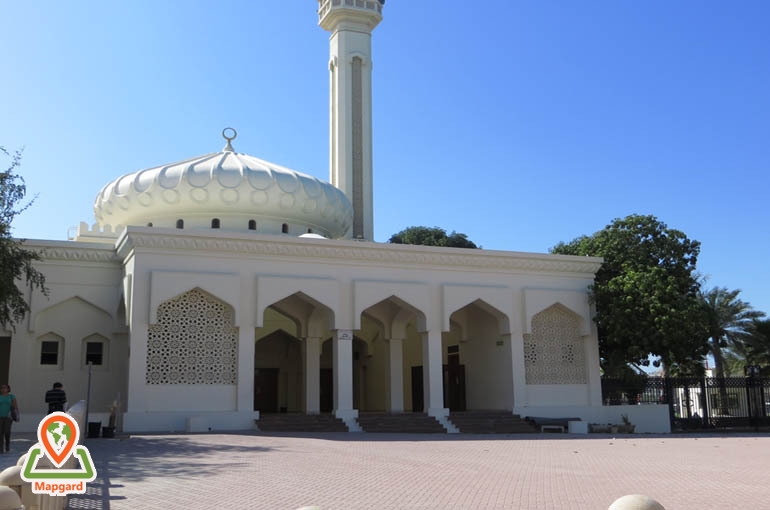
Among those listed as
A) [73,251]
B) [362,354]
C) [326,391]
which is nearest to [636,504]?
[73,251]

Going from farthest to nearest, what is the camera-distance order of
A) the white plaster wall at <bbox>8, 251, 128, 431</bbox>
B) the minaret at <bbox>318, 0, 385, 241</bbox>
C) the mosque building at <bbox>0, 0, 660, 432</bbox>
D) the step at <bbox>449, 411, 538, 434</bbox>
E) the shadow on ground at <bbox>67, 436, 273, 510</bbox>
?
1. the minaret at <bbox>318, 0, 385, 241</bbox>
2. the step at <bbox>449, 411, 538, 434</bbox>
3. the white plaster wall at <bbox>8, 251, 128, 431</bbox>
4. the mosque building at <bbox>0, 0, 660, 432</bbox>
5. the shadow on ground at <bbox>67, 436, 273, 510</bbox>

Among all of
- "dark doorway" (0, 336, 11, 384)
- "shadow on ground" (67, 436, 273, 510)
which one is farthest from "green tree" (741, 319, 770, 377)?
"dark doorway" (0, 336, 11, 384)

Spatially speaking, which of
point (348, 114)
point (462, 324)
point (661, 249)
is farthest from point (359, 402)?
point (348, 114)

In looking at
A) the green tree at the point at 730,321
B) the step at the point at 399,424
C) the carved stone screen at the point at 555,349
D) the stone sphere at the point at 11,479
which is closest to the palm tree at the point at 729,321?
the green tree at the point at 730,321

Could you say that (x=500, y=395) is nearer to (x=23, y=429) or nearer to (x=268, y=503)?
(x=23, y=429)

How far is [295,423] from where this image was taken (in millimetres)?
17406

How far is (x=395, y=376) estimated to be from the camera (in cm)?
2056

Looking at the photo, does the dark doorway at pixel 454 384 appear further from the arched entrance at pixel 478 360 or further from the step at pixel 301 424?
the step at pixel 301 424

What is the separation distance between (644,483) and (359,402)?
52.7ft

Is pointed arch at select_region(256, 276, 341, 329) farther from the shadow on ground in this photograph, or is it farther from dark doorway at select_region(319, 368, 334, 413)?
dark doorway at select_region(319, 368, 334, 413)

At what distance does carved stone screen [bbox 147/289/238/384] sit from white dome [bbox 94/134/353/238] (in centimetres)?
410

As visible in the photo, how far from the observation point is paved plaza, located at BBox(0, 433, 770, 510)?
7.05m

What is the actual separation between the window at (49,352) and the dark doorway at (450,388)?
Answer: 9.86 metres

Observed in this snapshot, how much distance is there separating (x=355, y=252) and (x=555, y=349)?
611 centimetres
